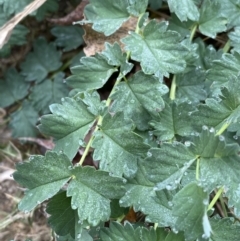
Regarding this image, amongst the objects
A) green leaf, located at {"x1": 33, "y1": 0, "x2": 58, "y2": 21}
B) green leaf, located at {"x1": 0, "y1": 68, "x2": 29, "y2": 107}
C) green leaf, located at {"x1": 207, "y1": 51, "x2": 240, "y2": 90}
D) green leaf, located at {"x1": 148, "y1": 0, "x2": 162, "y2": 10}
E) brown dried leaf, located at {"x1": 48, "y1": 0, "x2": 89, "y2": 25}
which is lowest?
green leaf, located at {"x1": 0, "y1": 68, "x2": 29, "y2": 107}

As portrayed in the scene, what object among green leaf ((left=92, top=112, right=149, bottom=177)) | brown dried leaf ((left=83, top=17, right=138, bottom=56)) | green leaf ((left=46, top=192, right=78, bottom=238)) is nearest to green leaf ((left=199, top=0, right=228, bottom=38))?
brown dried leaf ((left=83, top=17, right=138, bottom=56))

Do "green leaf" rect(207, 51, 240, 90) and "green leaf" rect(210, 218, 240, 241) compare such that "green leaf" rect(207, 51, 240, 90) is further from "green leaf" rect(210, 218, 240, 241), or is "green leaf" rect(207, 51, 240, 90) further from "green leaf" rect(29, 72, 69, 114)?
"green leaf" rect(29, 72, 69, 114)

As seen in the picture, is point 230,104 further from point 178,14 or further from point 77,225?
point 77,225

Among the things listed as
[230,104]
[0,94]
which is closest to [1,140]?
[0,94]

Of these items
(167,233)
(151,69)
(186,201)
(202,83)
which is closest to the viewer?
(186,201)

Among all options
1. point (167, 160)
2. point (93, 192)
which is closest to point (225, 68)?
point (167, 160)

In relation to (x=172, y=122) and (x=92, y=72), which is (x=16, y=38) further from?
(x=172, y=122)

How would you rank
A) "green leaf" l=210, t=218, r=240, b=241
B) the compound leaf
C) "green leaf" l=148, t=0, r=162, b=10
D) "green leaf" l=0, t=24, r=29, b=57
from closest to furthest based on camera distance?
"green leaf" l=210, t=218, r=240, b=241 → the compound leaf → "green leaf" l=148, t=0, r=162, b=10 → "green leaf" l=0, t=24, r=29, b=57
